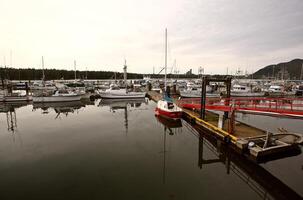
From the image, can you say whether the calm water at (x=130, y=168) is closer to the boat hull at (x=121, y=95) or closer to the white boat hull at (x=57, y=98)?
the white boat hull at (x=57, y=98)

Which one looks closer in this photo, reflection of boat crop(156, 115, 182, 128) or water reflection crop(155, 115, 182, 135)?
water reflection crop(155, 115, 182, 135)

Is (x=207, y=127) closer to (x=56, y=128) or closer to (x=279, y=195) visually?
(x=279, y=195)

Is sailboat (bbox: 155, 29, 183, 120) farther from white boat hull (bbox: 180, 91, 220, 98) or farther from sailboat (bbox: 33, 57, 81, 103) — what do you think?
sailboat (bbox: 33, 57, 81, 103)

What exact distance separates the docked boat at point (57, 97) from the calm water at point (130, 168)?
721 inches

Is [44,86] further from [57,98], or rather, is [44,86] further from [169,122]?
[169,122]

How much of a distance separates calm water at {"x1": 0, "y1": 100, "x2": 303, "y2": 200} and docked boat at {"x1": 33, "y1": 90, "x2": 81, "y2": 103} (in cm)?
1833

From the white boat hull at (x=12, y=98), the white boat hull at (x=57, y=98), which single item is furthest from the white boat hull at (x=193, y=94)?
the white boat hull at (x=12, y=98)

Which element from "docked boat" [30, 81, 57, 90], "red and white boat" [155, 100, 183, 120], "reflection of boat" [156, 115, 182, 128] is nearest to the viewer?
"reflection of boat" [156, 115, 182, 128]

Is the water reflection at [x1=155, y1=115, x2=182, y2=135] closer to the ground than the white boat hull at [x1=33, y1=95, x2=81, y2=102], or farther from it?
closer to the ground

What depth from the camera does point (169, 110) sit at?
68.8ft

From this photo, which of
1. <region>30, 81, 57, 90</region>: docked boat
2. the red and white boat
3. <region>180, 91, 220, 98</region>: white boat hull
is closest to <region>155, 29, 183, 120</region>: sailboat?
the red and white boat

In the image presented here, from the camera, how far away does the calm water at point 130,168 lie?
8375 mm

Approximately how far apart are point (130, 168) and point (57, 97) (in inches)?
1219

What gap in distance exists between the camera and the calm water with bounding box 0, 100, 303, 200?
Result: 8.38 m
